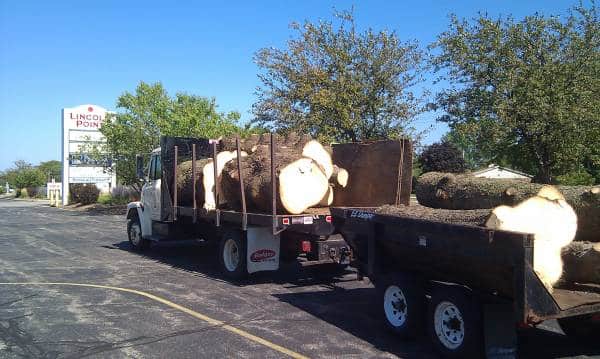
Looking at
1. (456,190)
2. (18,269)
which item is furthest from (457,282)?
(18,269)

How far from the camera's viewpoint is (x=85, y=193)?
41531 mm

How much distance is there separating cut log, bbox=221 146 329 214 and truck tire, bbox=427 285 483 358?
12.5ft

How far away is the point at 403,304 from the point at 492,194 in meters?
1.85

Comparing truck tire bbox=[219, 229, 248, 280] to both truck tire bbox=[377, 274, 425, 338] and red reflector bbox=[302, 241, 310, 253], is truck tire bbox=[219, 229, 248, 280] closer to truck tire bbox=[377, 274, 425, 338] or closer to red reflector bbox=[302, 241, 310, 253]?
red reflector bbox=[302, 241, 310, 253]

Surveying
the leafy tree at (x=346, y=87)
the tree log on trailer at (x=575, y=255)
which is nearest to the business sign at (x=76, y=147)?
the leafy tree at (x=346, y=87)

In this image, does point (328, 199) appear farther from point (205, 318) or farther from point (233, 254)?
point (205, 318)

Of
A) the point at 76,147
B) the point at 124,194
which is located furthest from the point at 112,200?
the point at 76,147

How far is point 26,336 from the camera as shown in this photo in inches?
253

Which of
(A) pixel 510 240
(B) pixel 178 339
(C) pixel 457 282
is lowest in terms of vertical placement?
(B) pixel 178 339

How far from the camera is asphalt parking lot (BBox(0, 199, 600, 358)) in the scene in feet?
19.5

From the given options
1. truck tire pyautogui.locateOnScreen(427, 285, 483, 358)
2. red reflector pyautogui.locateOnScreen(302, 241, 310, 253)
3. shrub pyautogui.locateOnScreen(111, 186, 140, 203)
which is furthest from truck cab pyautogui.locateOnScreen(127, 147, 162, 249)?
shrub pyautogui.locateOnScreen(111, 186, 140, 203)

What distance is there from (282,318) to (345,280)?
2.94 m

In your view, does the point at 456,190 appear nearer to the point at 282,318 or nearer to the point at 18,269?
the point at 282,318

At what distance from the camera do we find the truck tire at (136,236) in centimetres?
1401
